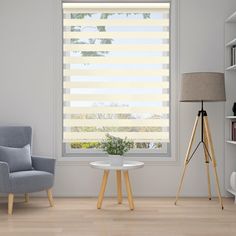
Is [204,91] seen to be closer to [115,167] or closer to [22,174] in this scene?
[115,167]

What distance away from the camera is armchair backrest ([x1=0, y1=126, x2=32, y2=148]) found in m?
4.82

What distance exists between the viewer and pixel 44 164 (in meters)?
4.69

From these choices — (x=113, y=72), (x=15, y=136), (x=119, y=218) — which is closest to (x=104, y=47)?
(x=113, y=72)

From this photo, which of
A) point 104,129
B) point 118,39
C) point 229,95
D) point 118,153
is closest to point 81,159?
point 104,129

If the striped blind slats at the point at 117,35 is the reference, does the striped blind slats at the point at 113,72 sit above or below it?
below

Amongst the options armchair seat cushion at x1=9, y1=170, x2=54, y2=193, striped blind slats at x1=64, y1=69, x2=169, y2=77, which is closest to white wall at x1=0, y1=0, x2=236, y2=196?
striped blind slats at x1=64, y1=69, x2=169, y2=77

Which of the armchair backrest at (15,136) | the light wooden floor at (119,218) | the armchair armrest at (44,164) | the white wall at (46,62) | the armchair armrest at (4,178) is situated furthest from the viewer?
the white wall at (46,62)

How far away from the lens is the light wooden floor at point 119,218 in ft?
11.6

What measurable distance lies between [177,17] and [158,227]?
2635mm

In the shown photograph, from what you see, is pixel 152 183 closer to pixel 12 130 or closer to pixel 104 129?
pixel 104 129

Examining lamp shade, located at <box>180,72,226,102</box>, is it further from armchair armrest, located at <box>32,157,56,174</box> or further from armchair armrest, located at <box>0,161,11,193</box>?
armchair armrest, located at <box>0,161,11,193</box>

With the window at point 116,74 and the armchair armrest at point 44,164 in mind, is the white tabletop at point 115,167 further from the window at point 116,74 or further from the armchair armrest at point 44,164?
the window at point 116,74

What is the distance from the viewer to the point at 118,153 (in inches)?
176

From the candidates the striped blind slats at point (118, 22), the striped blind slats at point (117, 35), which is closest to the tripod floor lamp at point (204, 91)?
the striped blind slats at point (117, 35)
